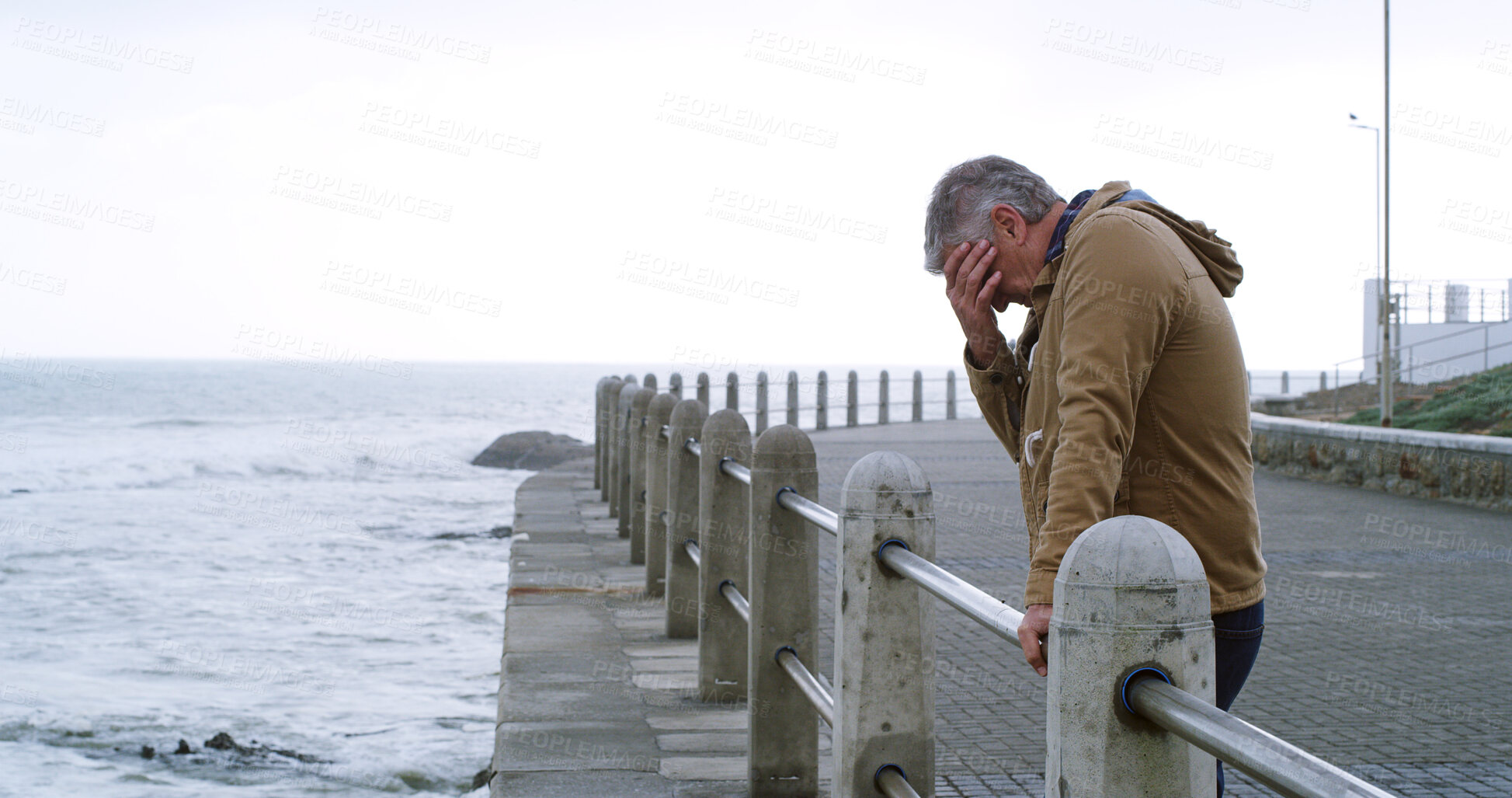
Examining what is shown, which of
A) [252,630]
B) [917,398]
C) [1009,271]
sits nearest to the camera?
[1009,271]

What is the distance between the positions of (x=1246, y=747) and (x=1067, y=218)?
1.25 m

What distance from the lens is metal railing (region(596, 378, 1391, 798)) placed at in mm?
1387

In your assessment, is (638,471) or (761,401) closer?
(638,471)

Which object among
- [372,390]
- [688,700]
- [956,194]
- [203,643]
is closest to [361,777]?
[688,700]

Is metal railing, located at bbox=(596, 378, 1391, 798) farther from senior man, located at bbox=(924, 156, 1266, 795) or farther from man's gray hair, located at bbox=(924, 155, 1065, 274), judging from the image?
man's gray hair, located at bbox=(924, 155, 1065, 274)

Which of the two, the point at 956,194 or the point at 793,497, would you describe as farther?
the point at 793,497

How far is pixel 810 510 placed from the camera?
11.4 ft

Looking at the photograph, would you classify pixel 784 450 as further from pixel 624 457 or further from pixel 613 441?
pixel 613 441

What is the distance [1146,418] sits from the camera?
2.13 meters

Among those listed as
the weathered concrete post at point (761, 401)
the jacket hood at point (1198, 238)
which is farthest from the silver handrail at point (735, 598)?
the weathered concrete post at point (761, 401)

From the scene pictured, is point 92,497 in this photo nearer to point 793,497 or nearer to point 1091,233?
point 793,497

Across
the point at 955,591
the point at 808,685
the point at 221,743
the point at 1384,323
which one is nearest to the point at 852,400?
the point at 1384,323

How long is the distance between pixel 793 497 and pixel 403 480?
20315 millimetres

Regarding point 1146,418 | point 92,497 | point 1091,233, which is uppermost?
point 1091,233
